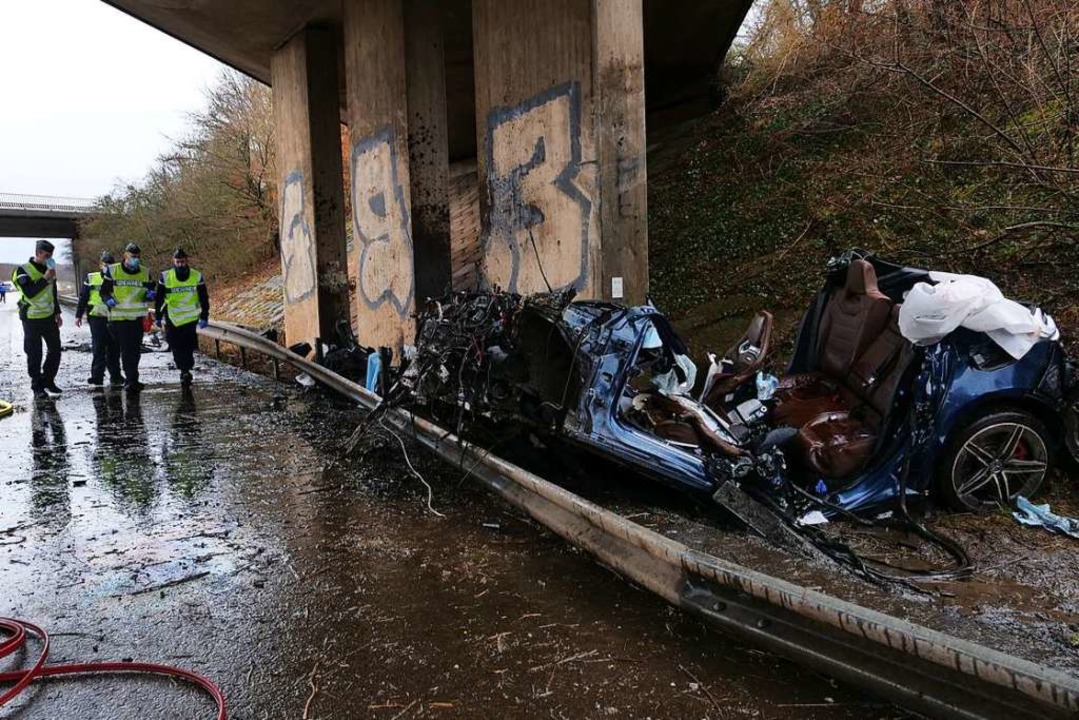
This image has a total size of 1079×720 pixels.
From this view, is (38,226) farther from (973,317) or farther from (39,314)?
(973,317)

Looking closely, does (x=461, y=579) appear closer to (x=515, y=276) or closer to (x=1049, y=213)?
(x=515, y=276)

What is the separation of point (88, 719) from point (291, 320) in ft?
34.2

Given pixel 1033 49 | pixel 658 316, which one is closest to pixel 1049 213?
pixel 1033 49

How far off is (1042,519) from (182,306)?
981cm

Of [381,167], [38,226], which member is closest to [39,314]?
[381,167]

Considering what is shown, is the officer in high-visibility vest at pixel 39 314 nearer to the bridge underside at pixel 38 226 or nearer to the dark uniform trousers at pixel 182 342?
the dark uniform trousers at pixel 182 342

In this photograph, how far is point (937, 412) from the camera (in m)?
4.11

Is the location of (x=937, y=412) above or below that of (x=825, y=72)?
below

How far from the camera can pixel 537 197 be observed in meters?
7.62

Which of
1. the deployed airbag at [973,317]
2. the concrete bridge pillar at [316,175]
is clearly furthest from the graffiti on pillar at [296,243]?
the deployed airbag at [973,317]

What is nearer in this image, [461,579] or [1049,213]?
[461,579]

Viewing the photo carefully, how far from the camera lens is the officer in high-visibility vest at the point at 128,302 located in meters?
9.57

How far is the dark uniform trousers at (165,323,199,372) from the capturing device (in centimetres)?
1013

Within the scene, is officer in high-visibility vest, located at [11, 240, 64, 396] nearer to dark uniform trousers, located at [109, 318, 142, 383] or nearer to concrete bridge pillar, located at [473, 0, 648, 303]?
dark uniform trousers, located at [109, 318, 142, 383]
